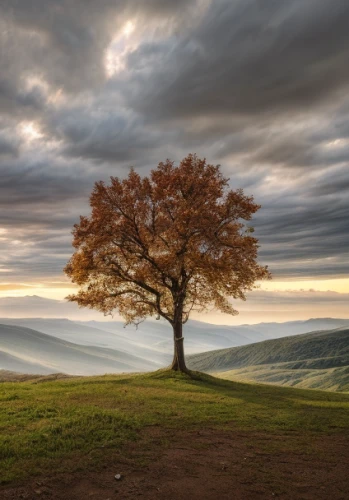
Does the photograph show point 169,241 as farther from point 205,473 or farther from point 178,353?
point 205,473

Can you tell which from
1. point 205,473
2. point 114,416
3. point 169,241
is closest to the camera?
point 205,473

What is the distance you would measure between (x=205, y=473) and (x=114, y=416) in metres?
7.10

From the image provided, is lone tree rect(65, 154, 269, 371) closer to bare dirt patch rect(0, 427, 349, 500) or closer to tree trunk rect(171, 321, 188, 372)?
tree trunk rect(171, 321, 188, 372)

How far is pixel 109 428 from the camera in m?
17.1

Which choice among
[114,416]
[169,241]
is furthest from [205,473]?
[169,241]

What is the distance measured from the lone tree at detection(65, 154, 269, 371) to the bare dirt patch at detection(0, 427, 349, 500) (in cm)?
1927

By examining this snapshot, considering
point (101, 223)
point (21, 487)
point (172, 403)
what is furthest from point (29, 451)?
point (101, 223)

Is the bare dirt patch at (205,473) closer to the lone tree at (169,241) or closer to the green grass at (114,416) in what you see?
the green grass at (114,416)

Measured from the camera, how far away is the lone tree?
35.1 m

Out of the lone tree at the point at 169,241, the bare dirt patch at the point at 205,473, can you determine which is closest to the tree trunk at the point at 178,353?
the lone tree at the point at 169,241

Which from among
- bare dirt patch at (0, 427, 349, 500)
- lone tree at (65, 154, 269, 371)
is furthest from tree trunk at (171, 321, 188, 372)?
bare dirt patch at (0, 427, 349, 500)

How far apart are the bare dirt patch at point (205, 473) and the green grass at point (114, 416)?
41.5 inches

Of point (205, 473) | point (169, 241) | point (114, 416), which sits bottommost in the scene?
→ point (205, 473)

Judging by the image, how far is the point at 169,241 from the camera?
36062mm
